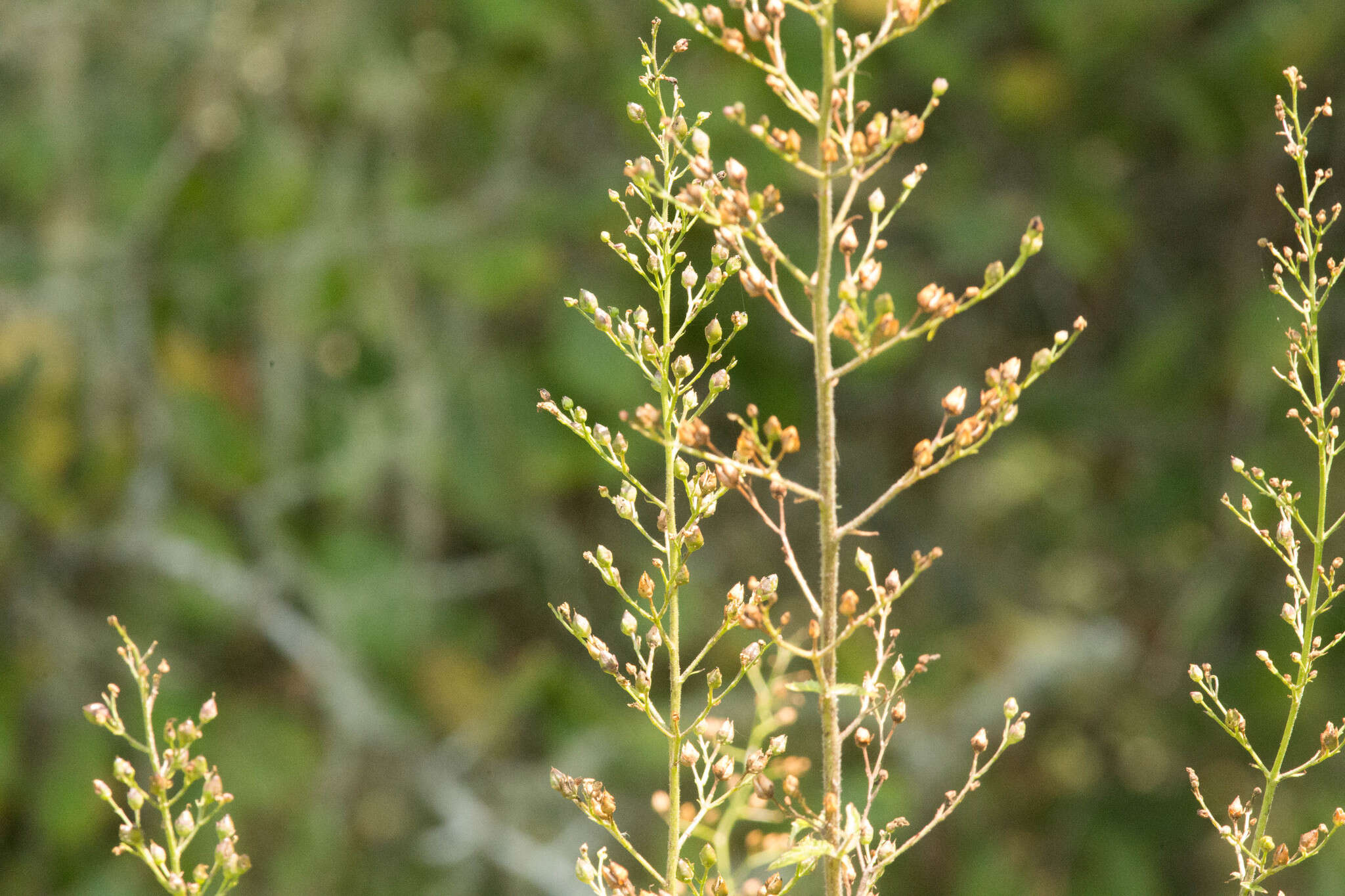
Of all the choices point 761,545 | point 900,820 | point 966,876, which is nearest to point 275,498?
point 761,545

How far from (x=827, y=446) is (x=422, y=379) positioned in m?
2.62

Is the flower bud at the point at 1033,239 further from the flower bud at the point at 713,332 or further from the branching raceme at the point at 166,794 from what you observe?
the branching raceme at the point at 166,794

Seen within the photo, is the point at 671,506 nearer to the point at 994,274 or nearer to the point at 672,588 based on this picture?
the point at 672,588

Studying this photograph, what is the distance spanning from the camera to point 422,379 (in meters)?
3.06

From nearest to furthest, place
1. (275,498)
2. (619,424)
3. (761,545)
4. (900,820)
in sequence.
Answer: (900,820) → (619,424) → (275,498) → (761,545)

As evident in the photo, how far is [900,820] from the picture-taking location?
55cm

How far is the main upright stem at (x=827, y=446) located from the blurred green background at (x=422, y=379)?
232cm

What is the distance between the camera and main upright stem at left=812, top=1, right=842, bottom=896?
1.74ft

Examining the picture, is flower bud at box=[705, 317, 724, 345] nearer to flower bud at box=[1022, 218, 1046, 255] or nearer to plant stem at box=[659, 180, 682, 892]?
plant stem at box=[659, 180, 682, 892]

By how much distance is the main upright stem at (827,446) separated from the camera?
53cm

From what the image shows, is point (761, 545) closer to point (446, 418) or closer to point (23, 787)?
point (446, 418)

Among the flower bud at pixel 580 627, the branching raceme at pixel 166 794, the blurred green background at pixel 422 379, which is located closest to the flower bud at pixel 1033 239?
the flower bud at pixel 580 627

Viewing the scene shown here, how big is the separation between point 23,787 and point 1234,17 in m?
3.48

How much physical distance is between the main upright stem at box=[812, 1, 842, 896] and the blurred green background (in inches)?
91.4
